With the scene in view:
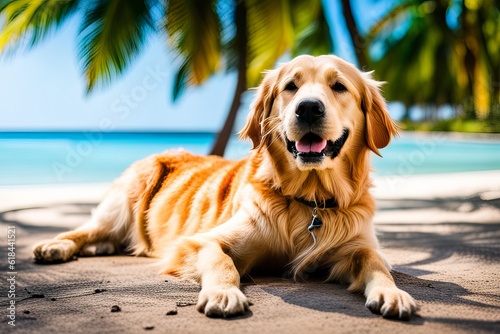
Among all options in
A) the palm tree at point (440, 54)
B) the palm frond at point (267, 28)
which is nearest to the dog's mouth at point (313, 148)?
the palm frond at point (267, 28)

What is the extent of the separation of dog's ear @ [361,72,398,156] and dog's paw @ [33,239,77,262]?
2.57 metres

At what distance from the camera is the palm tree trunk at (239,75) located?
391 inches

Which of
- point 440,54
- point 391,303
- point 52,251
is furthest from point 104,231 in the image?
point 440,54

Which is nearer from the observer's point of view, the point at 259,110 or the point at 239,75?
the point at 259,110

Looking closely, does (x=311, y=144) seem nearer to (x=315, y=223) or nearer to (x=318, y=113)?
(x=318, y=113)

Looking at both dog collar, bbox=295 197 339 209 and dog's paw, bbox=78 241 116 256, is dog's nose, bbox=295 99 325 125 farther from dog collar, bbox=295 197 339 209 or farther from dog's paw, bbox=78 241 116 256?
dog's paw, bbox=78 241 116 256

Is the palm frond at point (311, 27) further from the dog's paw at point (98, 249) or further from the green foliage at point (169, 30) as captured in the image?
the dog's paw at point (98, 249)

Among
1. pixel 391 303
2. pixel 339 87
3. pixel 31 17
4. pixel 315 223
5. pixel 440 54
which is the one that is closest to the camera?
pixel 391 303

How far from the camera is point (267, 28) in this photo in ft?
33.0

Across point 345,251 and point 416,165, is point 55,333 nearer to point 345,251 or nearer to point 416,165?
point 345,251

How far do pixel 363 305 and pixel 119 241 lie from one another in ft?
9.08

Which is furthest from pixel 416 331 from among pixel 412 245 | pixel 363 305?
pixel 412 245

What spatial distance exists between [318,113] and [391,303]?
1.18m

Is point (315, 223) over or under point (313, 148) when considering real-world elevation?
under
